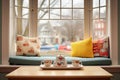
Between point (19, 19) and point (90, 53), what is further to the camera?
point (19, 19)

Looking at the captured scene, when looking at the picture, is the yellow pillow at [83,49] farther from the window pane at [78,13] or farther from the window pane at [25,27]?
the window pane at [25,27]

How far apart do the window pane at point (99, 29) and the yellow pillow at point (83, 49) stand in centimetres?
28

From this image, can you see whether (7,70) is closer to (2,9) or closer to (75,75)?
(2,9)

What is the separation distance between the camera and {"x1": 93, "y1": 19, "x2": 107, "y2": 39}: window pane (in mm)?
3465

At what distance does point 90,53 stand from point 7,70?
1.22 meters

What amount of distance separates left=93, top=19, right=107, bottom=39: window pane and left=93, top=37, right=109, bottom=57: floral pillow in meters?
0.21

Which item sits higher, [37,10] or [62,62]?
[37,10]

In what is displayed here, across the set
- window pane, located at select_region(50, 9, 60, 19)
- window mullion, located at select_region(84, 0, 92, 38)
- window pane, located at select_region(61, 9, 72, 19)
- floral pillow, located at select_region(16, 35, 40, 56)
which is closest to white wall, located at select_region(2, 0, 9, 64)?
floral pillow, located at select_region(16, 35, 40, 56)

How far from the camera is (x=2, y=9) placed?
10.4ft

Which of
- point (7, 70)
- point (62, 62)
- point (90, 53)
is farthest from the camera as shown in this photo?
point (90, 53)

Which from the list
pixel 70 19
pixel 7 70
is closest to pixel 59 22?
pixel 70 19

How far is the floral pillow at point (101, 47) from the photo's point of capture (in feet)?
10.7

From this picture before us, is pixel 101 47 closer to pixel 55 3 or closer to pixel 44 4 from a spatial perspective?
pixel 55 3

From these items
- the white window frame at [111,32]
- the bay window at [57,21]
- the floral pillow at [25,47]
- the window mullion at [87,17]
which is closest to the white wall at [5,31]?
the white window frame at [111,32]
